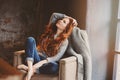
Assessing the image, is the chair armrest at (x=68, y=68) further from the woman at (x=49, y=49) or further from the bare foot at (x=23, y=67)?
the bare foot at (x=23, y=67)

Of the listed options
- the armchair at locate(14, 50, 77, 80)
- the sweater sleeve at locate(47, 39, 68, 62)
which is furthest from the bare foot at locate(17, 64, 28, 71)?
the sweater sleeve at locate(47, 39, 68, 62)

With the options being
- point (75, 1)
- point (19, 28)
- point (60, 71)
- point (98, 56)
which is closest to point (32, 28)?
point (19, 28)

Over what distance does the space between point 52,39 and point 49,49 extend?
4.8 inches

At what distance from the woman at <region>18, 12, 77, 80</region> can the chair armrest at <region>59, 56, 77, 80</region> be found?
136 mm

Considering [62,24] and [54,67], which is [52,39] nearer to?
[62,24]

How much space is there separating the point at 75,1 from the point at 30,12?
2.56 ft

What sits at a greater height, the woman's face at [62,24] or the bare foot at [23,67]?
the woman's face at [62,24]

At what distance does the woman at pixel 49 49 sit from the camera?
2801 millimetres

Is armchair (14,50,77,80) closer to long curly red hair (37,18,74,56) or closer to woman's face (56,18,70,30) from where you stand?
long curly red hair (37,18,74,56)

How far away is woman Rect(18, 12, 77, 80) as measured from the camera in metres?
2.80

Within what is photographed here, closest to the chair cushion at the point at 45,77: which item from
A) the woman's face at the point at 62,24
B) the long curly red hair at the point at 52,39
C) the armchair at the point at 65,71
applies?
the armchair at the point at 65,71

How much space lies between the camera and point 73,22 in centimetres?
296

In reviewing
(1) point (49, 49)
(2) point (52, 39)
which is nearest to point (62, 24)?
(2) point (52, 39)

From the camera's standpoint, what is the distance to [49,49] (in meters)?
3.00
